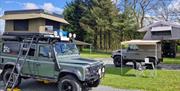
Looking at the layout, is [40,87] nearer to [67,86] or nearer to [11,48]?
[11,48]

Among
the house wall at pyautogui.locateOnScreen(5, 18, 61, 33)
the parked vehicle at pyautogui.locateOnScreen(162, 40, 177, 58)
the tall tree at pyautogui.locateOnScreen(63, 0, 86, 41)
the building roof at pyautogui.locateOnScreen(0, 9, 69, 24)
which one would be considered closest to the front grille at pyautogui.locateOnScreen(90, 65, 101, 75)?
the building roof at pyautogui.locateOnScreen(0, 9, 69, 24)

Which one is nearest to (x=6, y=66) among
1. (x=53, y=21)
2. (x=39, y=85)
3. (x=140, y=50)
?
(x=39, y=85)

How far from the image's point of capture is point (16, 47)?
10.4 metres

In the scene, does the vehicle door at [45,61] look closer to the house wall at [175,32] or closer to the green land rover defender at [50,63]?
the green land rover defender at [50,63]

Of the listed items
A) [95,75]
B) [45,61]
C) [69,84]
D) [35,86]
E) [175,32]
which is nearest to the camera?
[69,84]

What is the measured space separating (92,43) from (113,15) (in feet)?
24.5

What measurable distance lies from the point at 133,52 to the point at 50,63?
11.5 meters

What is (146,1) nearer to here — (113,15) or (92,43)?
(113,15)

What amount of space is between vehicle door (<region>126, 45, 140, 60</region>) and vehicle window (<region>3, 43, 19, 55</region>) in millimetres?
11291

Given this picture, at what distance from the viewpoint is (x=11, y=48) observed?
10477 mm

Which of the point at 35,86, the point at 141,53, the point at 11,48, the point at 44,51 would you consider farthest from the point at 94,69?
the point at 141,53

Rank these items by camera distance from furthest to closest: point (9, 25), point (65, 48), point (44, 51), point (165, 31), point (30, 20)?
point (9, 25) → point (30, 20) → point (165, 31) → point (65, 48) → point (44, 51)

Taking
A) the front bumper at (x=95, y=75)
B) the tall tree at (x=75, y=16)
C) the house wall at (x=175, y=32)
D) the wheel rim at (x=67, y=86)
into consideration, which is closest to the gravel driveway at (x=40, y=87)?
the front bumper at (x=95, y=75)

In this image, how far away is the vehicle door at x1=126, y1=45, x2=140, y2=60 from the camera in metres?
19.6
